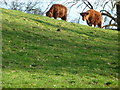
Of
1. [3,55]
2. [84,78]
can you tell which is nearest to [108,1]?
[3,55]

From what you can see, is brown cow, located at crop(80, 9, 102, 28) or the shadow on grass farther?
brown cow, located at crop(80, 9, 102, 28)

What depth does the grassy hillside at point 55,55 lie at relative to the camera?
499 inches

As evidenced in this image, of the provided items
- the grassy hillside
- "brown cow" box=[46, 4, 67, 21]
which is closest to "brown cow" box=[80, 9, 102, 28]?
"brown cow" box=[46, 4, 67, 21]

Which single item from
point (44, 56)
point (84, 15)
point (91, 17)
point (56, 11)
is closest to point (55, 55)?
point (44, 56)

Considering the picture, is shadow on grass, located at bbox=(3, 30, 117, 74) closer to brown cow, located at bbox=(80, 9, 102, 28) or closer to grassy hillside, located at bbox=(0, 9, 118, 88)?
grassy hillside, located at bbox=(0, 9, 118, 88)

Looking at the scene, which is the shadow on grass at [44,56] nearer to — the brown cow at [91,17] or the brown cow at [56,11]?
the brown cow at [56,11]

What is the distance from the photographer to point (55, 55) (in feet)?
61.6

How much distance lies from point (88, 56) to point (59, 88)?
8618 millimetres

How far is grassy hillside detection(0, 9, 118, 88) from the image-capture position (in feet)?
41.6

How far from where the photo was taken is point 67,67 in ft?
52.4

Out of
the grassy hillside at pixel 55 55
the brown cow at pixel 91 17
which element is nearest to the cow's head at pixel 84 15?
the brown cow at pixel 91 17

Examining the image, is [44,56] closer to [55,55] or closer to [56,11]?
[55,55]

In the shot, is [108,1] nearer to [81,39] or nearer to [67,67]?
[81,39]

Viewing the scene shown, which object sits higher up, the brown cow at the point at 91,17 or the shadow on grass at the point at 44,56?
the brown cow at the point at 91,17
